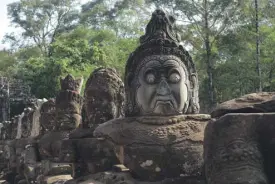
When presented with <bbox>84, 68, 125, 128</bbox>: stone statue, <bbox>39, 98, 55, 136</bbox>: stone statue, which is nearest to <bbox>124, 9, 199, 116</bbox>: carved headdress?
<bbox>84, 68, 125, 128</bbox>: stone statue

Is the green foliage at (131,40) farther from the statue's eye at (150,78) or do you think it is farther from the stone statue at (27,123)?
the statue's eye at (150,78)

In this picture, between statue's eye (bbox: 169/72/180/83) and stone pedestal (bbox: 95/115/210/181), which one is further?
statue's eye (bbox: 169/72/180/83)

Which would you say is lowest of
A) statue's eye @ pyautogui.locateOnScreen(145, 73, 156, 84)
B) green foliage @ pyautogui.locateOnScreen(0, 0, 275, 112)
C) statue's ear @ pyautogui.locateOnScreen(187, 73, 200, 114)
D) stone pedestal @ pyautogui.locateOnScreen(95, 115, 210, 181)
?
stone pedestal @ pyautogui.locateOnScreen(95, 115, 210, 181)

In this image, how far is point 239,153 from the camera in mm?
2277

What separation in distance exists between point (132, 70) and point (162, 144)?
788mm

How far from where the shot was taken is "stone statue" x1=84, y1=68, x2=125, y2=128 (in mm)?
5387

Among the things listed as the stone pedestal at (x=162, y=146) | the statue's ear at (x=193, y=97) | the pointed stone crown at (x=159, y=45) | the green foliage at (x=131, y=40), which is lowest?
the stone pedestal at (x=162, y=146)

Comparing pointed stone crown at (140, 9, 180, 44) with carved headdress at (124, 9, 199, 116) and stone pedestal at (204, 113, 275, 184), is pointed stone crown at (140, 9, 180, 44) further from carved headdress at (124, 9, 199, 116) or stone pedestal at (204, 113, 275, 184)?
stone pedestal at (204, 113, 275, 184)

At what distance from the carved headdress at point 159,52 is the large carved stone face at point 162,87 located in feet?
0.19

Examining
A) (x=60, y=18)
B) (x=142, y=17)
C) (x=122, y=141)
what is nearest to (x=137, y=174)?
(x=122, y=141)

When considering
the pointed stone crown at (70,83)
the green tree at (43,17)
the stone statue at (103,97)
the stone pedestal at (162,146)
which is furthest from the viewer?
the green tree at (43,17)

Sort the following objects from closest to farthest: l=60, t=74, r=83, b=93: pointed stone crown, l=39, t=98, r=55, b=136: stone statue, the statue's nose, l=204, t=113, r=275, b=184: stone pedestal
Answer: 1. l=204, t=113, r=275, b=184: stone pedestal
2. the statue's nose
3. l=60, t=74, r=83, b=93: pointed stone crown
4. l=39, t=98, r=55, b=136: stone statue

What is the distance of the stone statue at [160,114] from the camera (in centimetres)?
350

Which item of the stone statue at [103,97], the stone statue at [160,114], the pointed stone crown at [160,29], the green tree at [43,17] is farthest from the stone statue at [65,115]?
the green tree at [43,17]
